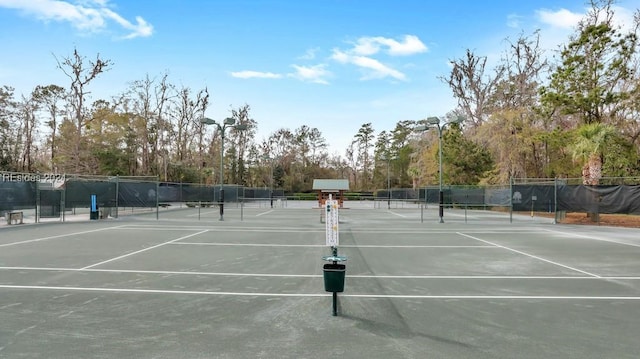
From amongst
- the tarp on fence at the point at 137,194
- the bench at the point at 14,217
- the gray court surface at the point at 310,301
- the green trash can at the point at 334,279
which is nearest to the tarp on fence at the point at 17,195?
the bench at the point at 14,217

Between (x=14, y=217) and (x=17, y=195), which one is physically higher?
(x=17, y=195)

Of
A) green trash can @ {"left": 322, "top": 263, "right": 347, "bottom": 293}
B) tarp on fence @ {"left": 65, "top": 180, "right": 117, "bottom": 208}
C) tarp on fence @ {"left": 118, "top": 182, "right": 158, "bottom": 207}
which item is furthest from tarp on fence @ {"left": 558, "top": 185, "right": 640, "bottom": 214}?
tarp on fence @ {"left": 65, "top": 180, "right": 117, "bottom": 208}

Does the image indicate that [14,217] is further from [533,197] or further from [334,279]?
[533,197]

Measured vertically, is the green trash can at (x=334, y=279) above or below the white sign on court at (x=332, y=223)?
below

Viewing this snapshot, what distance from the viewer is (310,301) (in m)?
7.02

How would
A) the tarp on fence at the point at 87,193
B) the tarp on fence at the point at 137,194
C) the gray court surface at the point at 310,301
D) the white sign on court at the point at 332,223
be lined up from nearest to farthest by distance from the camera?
the gray court surface at the point at 310,301
the white sign on court at the point at 332,223
the tarp on fence at the point at 87,193
the tarp on fence at the point at 137,194

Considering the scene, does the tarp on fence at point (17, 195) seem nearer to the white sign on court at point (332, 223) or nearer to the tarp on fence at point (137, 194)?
the tarp on fence at point (137, 194)

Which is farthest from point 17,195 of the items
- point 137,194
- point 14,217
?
point 137,194

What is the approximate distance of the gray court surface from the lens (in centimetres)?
494

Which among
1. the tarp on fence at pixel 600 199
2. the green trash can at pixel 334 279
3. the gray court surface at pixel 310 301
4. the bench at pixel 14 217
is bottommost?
the gray court surface at pixel 310 301

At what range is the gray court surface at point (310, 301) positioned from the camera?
16.2ft

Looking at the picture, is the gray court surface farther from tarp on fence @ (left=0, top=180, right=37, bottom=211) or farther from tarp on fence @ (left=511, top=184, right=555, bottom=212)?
tarp on fence @ (left=511, top=184, right=555, bottom=212)

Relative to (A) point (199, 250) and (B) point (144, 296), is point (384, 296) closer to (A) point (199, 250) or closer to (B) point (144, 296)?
(B) point (144, 296)

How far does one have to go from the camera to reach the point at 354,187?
94312 millimetres
